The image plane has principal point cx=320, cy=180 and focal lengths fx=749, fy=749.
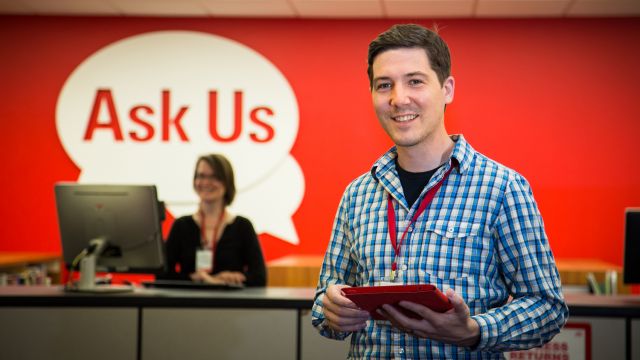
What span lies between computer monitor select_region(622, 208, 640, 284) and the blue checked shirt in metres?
1.78

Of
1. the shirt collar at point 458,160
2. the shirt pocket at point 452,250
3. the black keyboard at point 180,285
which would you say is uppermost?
the shirt collar at point 458,160

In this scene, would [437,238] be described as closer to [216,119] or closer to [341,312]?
[341,312]

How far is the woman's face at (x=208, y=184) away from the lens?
14.4ft

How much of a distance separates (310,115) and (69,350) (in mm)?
3648

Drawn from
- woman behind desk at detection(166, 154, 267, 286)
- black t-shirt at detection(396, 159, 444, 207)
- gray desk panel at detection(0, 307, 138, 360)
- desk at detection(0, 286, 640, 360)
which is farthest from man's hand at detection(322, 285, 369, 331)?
woman behind desk at detection(166, 154, 267, 286)

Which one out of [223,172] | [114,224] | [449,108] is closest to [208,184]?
[223,172]

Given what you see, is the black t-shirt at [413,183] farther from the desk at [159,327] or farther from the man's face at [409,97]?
the desk at [159,327]

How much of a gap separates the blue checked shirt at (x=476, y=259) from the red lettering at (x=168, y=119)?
→ 4.77 m

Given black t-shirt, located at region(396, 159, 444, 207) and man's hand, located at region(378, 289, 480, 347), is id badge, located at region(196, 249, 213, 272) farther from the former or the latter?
man's hand, located at region(378, 289, 480, 347)

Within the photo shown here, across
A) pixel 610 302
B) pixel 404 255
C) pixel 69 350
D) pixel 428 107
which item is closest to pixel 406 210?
pixel 404 255

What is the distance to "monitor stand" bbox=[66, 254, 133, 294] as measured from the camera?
3248 millimetres

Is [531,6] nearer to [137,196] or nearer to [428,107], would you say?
[137,196]

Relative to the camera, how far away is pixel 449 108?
20.4 feet

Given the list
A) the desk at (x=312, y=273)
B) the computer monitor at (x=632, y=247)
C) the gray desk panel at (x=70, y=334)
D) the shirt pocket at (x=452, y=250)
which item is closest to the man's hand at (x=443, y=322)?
the shirt pocket at (x=452, y=250)
